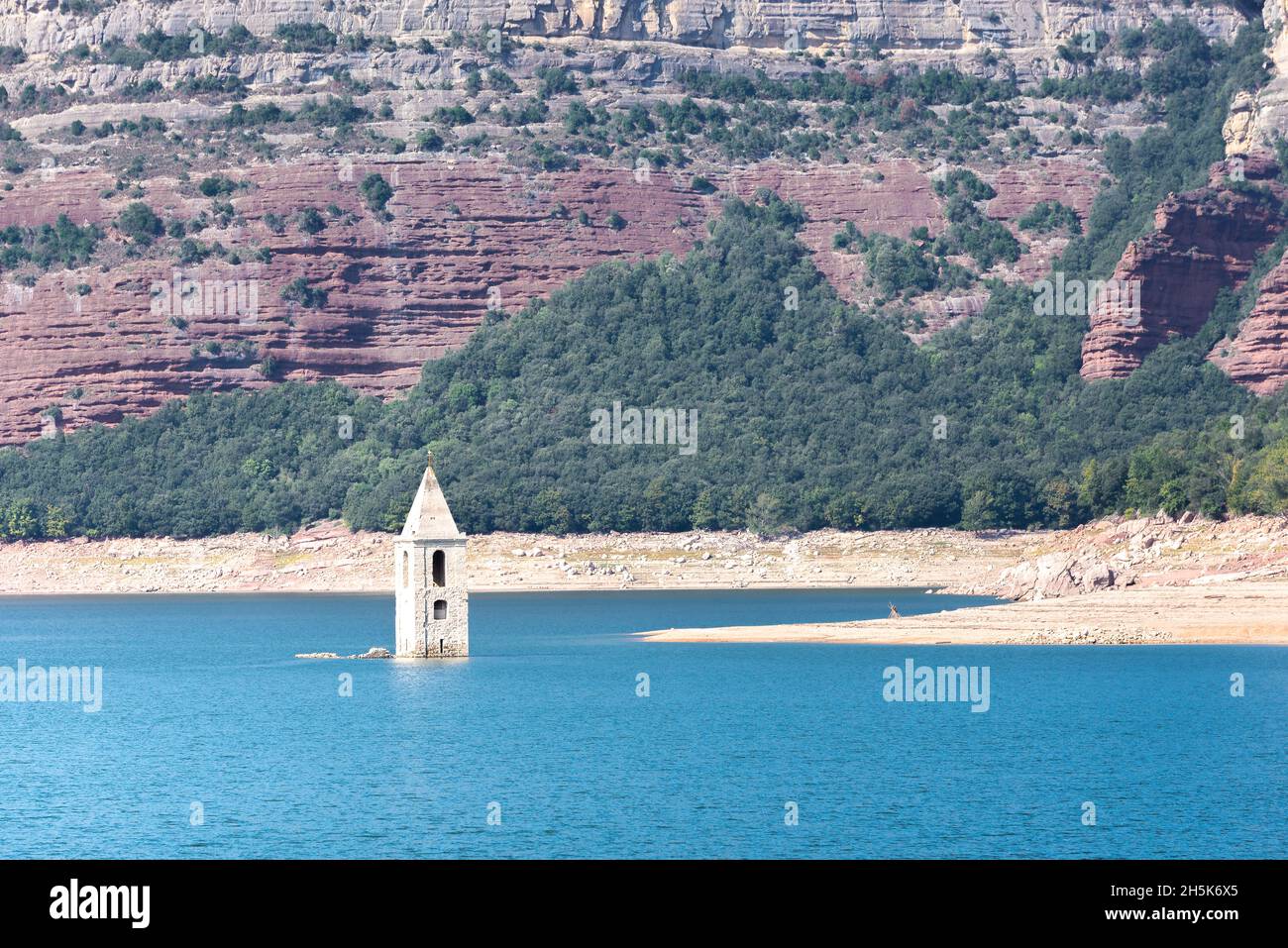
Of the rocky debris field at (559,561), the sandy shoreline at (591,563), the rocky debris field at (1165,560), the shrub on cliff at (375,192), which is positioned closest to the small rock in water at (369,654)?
the rocky debris field at (1165,560)

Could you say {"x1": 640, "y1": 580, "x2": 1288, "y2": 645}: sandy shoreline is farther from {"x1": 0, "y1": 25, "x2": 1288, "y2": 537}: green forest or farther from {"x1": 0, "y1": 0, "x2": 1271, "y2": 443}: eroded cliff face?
{"x1": 0, "y1": 0, "x2": 1271, "y2": 443}: eroded cliff face

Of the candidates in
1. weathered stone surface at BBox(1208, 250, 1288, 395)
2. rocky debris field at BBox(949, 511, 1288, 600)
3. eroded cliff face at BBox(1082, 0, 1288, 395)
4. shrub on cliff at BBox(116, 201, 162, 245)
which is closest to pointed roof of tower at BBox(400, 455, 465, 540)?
rocky debris field at BBox(949, 511, 1288, 600)

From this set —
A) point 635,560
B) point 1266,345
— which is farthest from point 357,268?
point 1266,345

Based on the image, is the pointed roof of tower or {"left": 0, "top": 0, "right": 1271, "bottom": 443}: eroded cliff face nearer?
the pointed roof of tower

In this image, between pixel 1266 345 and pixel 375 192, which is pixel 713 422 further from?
pixel 1266 345

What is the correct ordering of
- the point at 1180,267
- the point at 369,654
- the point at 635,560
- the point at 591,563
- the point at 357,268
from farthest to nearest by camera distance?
the point at 357,268 < the point at 1180,267 < the point at 635,560 < the point at 591,563 < the point at 369,654

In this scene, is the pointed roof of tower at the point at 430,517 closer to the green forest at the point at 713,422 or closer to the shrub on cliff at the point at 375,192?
the green forest at the point at 713,422

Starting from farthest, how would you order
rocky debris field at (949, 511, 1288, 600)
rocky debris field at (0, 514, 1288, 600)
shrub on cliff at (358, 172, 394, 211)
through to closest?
shrub on cliff at (358, 172, 394, 211)
rocky debris field at (0, 514, 1288, 600)
rocky debris field at (949, 511, 1288, 600)
